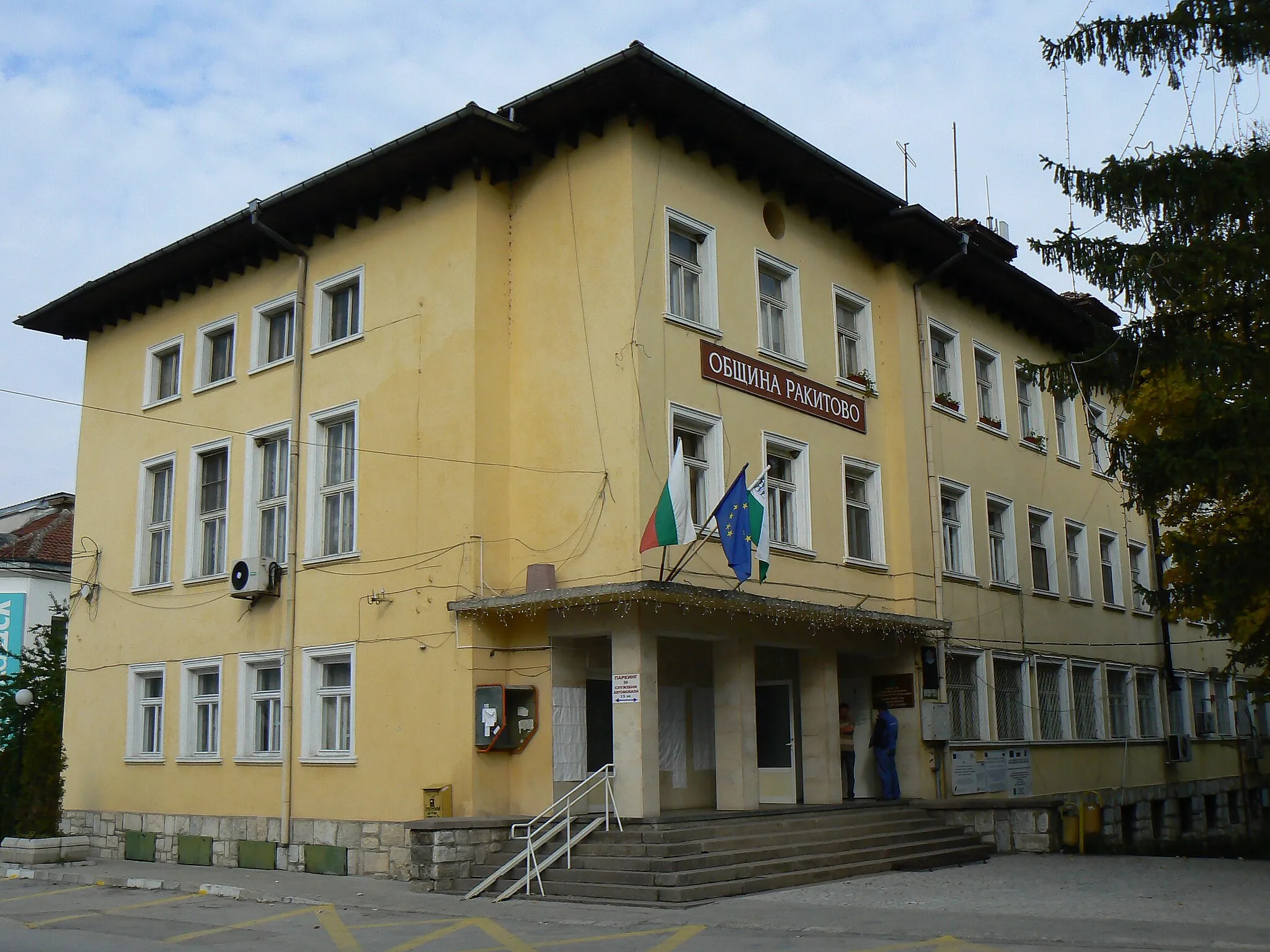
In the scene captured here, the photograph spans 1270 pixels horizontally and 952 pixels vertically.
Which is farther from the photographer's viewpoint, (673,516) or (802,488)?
(802,488)

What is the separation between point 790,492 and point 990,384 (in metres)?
7.59

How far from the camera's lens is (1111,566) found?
29.1m

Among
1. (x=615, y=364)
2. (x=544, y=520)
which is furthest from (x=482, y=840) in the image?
(x=615, y=364)

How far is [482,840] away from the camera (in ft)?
51.1

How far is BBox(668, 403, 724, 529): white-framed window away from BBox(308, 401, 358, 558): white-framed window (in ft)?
16.0

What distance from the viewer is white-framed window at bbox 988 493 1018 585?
2430 centimetres

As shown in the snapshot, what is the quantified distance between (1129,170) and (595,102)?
6.77 meters

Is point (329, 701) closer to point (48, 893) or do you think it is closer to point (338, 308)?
point (48, 893)

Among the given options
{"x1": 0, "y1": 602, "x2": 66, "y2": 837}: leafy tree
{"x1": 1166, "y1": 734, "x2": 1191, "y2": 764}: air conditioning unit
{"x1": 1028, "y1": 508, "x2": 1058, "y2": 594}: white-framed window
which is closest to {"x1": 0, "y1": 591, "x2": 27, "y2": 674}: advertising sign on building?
{"x1": 0, "y1": 602, "x2": 66, "y2": 837}: leafy tree

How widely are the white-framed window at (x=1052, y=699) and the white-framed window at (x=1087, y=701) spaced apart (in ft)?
1.61

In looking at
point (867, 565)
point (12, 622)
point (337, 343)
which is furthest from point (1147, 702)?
point (12, 622)

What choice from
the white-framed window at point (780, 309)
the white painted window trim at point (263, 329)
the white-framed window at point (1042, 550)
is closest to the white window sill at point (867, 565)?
the white-framed window at point (780, 309)

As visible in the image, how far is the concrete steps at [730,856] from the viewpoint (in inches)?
554

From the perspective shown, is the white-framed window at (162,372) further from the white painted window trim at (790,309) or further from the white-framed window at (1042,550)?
the white-framed window at (1042,550)
